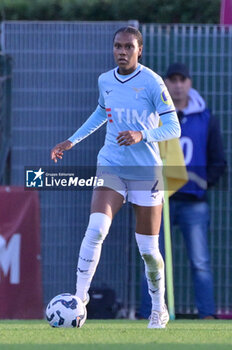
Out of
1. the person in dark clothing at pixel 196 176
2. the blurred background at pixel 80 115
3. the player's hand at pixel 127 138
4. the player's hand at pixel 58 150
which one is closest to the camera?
the player's hand at pixel 127 138

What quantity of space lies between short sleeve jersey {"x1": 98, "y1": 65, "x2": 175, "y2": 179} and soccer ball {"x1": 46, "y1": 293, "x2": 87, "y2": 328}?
104cm

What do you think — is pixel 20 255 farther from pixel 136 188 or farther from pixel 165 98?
pixel 165 98

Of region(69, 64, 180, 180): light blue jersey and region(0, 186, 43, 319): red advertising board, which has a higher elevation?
region(69, 64, 180, 180): light blue jersey

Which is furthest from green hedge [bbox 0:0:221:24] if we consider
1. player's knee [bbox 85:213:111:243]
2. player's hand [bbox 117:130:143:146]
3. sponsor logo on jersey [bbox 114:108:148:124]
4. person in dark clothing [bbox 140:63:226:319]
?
player's hand [bbox 117:130:143:146]

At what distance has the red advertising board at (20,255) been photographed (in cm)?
1099

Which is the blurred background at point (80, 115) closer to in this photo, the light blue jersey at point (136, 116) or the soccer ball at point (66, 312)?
the light blue jersey at point (136, 116)

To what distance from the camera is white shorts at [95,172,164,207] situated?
822 centimetres

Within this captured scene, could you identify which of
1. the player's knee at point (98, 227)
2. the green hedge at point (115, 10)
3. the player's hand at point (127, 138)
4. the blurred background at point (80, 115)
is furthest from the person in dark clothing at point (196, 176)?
the green hedge at point (115, 10)

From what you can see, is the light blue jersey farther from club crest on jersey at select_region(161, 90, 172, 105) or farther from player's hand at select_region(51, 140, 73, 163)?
player's hand at select_region(51, 140, 73, 163)

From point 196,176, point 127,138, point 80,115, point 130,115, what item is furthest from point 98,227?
point 80,115

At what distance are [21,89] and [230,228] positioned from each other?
2890 mm

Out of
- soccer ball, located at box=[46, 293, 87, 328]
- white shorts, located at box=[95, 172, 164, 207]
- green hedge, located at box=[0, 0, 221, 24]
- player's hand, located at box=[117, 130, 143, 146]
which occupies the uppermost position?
green hedge, located at box=[0, 0, 221, 24]

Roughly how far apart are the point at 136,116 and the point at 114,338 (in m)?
1.83

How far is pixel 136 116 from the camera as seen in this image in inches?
325
